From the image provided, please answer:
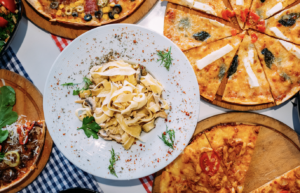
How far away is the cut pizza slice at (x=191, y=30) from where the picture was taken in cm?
343

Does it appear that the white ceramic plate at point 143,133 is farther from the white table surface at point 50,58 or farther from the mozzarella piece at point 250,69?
the mozzarella piece at point 250,69

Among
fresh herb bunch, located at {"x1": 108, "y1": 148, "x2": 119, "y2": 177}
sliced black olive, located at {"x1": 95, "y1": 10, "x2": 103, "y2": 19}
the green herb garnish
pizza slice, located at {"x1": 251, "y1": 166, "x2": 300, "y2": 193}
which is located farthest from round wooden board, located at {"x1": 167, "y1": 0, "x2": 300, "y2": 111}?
the green herb garnish

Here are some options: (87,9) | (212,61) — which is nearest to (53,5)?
(87,9)

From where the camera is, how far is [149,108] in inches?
114

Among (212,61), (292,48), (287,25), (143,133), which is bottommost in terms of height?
(143,133)

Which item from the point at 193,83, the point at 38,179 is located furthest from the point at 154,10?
the point at 38,179

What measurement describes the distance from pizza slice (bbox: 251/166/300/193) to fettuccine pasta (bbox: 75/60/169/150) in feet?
7.44

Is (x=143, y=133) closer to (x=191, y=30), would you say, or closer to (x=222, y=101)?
(x=222, y=101)

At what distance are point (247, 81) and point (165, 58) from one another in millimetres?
1608

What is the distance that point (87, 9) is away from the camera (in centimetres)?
338

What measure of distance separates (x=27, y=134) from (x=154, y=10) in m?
2.94

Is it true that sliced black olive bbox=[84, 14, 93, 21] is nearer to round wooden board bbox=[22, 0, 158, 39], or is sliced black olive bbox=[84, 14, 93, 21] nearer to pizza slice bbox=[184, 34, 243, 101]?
round wooden board bbox=[22, 0, 158, 39]

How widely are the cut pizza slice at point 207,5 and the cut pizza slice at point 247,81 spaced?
2.69 ft

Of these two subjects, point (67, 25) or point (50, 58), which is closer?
point (67, 25)
